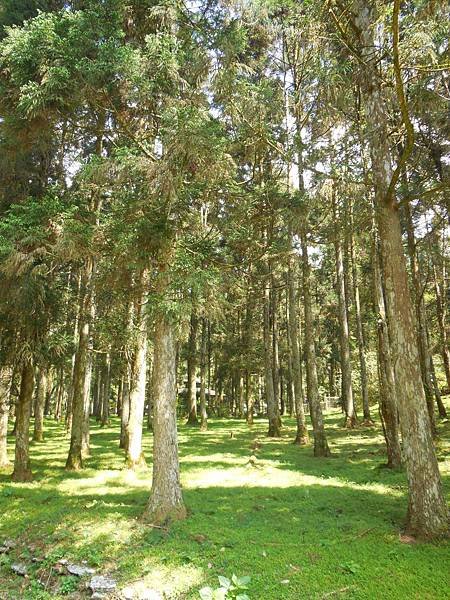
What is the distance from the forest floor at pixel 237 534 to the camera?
535 cm

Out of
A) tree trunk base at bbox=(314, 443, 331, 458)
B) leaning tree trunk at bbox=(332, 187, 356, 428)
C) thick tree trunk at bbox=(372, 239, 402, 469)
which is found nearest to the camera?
thick tree trunk at bbox=(372, 239, 402, 469)

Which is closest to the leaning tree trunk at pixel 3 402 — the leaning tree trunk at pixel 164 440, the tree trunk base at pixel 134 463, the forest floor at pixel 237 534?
the forest floor at pixel 237 534

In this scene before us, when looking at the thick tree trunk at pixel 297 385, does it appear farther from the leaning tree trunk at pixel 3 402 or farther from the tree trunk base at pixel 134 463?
the leaning tree trunk at pixel 3 402

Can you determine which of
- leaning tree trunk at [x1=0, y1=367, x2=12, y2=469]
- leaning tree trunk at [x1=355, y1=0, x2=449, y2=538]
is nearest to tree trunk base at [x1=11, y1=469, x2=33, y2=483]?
leaning tree trunk at [x1=0, y1=367, x2=12, y2=469]

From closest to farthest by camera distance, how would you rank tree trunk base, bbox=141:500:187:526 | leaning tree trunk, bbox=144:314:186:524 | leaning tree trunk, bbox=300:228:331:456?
tree trunk base, bbox=141:500:187:526 < leaning tree trunk, bbox=144:314:186:524 < leaning tree trunk, bbox=300:228:331:456

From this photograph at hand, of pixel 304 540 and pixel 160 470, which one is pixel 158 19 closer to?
pixel 160 470

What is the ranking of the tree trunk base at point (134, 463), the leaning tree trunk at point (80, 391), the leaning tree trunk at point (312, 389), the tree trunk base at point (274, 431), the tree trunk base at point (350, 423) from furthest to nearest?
the tree trunk base at point (350, 423)
the tree trunk base at point (274, 431)
the leaning tree trunk at point (312, 389)
the leaning tree trunk at point (80, 391)
the tree trunk base at point (134, 463)

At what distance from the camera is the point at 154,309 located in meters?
7.45

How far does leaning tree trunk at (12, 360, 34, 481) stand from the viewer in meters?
11.0

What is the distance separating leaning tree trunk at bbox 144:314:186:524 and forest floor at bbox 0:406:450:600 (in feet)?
1.27

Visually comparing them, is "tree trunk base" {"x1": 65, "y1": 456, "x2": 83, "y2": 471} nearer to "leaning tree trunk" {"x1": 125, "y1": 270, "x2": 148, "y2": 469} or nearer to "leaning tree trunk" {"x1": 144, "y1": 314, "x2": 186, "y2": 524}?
"leaning tree trunk" {"x1": 125, "y1": 270, "x2": 148, "y2": 469}

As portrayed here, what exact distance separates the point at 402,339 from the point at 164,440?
472cm

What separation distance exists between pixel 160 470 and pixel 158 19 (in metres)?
10.0

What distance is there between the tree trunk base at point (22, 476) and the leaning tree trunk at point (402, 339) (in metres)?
9.41
